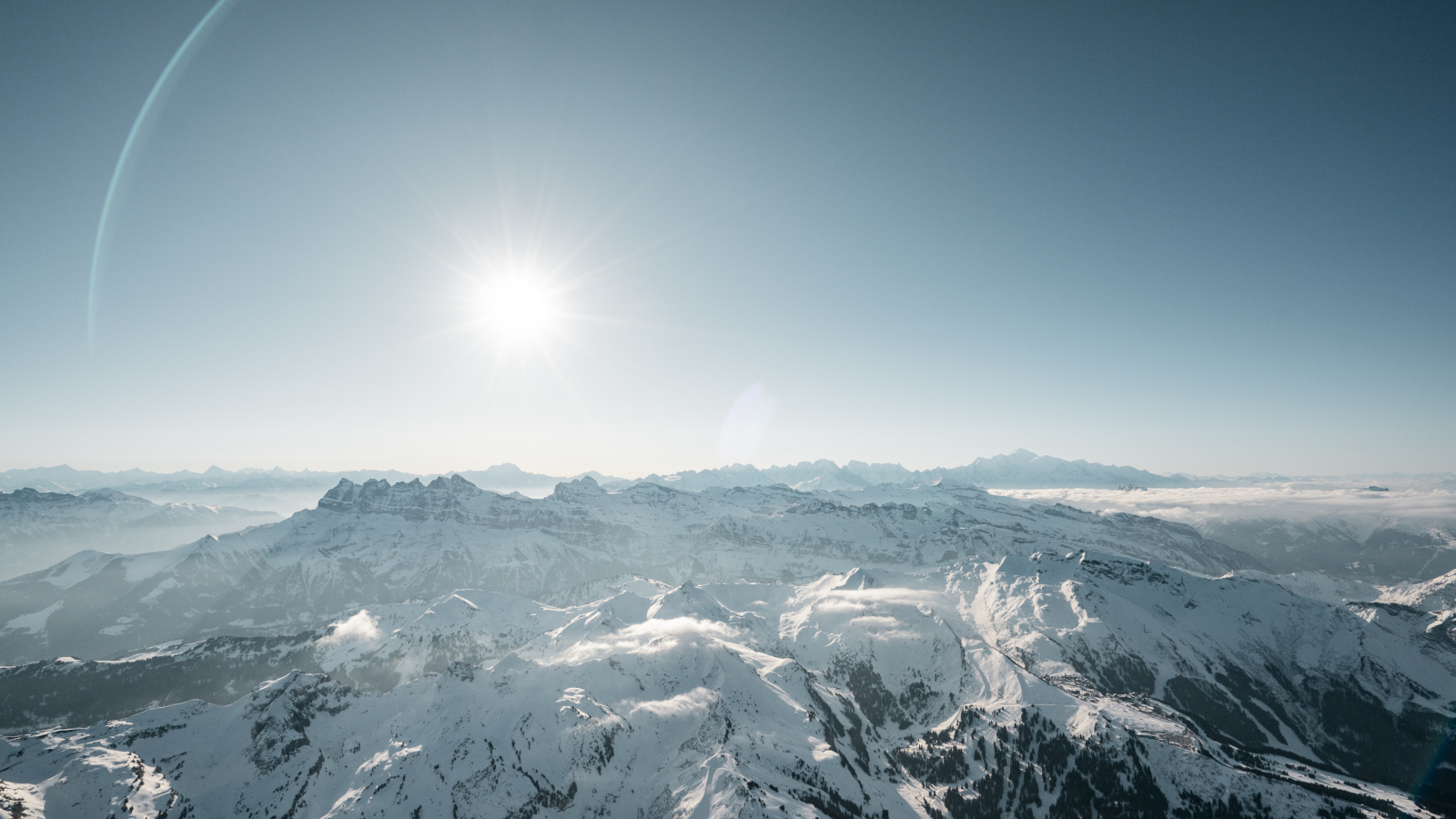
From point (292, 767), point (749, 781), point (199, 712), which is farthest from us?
point (199, 712)

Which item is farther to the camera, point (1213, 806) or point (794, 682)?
point (794, 682)

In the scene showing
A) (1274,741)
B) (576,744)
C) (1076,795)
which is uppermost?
(576,744)

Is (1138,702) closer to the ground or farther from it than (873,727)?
farther from it

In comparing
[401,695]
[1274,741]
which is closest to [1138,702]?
[1274,741]

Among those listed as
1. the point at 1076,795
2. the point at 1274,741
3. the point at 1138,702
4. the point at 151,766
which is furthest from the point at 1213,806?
the point at 151,766

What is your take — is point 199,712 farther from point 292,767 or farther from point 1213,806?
point 1213,806

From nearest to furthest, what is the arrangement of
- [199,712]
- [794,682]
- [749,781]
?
[749,781] < [199,712] < [794,682]

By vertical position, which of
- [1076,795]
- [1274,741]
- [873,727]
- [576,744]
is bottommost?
[1274,741]

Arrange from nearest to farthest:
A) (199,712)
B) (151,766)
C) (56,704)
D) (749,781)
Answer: (749,781) → (151,766) → (199,712) → (56,704)

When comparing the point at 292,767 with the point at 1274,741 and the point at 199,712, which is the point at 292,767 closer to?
the point at 199,712
